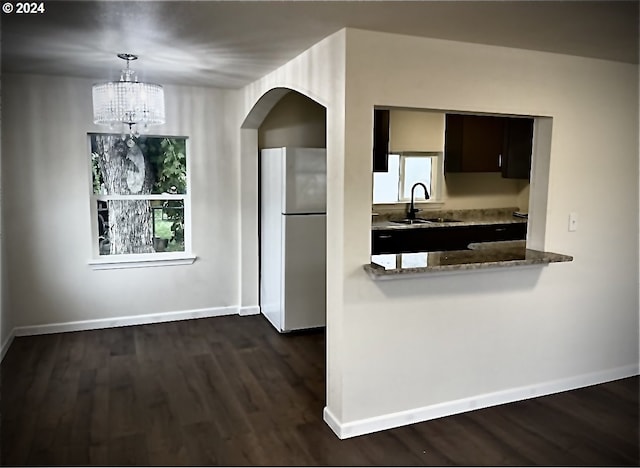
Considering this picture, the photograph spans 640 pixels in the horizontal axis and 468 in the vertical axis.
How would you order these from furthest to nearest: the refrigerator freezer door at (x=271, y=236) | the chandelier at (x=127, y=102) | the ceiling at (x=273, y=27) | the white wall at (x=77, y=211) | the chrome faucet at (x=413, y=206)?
1. the chrome faucet at (x=413, y=206)
2. the refrigerator freezer door at (x=271, y=236)
3. the white wall at (x=77, y=211)
4. the chandelier at (x=127, y=102)
5. the ceiling at (x=273, y=27)

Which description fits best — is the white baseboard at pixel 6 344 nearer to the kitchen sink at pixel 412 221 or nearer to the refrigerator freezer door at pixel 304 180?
the refrigerator freezer door at pixel 304 180

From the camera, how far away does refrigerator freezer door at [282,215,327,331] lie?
15.1ft

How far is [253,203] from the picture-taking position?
5.21m

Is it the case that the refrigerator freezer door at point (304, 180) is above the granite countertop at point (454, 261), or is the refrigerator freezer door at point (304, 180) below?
above

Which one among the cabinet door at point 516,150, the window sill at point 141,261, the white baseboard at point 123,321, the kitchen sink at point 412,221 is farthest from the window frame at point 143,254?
the cabinet door at point 516,150

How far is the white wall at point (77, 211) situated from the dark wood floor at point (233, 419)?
599mm

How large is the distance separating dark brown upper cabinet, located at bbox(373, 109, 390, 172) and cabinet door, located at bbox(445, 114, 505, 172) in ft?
3.10

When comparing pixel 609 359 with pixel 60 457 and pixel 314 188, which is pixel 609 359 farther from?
pixel 60 457

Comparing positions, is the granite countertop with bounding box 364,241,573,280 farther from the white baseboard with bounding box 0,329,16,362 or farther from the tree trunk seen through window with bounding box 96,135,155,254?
the white baseboard with bounding box 0,329,16,362

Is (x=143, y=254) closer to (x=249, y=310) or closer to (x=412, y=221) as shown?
(x=249, y=310)

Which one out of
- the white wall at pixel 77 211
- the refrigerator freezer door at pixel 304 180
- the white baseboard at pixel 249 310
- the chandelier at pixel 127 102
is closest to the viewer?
the chandelier at pixel 127 102

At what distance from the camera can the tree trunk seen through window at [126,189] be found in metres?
4.79

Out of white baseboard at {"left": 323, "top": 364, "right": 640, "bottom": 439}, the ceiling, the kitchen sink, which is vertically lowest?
white baseboard at {"left": 323, "top": 364, "right": 640, "bottom": 439}

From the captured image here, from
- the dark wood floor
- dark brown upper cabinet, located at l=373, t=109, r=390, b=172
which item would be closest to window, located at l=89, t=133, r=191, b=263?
the dark wood floor
